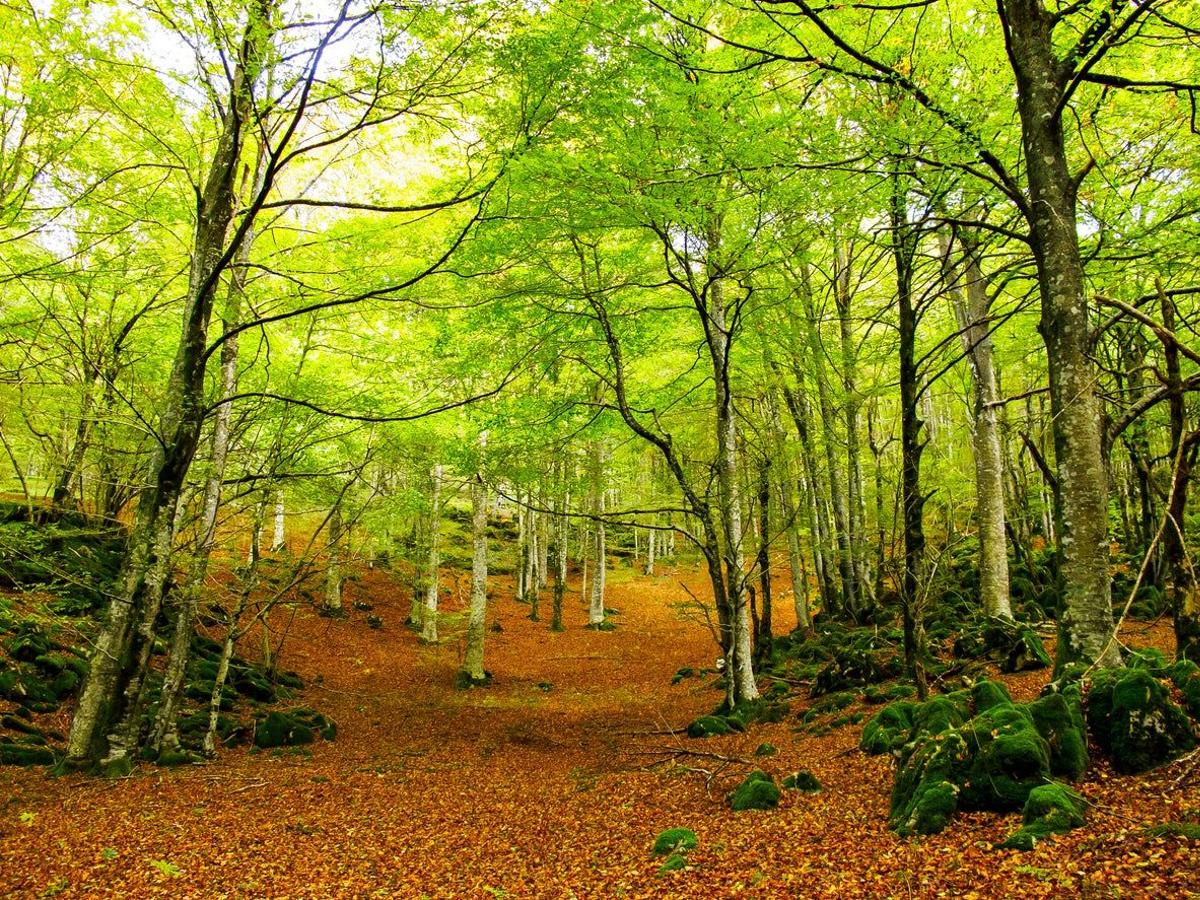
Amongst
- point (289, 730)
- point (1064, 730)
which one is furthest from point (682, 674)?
point (1064, 730)

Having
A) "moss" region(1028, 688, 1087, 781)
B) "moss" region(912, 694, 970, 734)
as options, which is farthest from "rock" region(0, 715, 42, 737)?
"moss" region(1028, 688, 1087, 781)

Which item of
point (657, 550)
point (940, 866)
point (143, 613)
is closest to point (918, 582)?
point (940, 866)

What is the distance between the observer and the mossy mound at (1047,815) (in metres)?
3.69

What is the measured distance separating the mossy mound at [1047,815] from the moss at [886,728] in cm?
252

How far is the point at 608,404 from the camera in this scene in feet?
30.7

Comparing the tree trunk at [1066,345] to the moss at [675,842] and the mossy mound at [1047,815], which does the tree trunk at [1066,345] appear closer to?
the mossy mound at [1047,815]

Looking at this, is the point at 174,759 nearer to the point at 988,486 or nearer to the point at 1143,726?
the point at 1143,726

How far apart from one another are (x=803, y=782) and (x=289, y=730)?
8.69 metres

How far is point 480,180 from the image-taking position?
7.43m

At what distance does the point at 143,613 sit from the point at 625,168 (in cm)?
761

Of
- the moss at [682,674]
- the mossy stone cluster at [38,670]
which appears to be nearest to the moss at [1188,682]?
the moss at [682,674]

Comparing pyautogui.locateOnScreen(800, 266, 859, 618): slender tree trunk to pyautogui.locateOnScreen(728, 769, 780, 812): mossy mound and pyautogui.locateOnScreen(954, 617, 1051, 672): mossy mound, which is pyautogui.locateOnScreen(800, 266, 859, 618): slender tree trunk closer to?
pyautogui.locateOnScreen(954, 617, 1051, 672): mossy mound

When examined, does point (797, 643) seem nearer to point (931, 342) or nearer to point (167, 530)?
point (931, 342)

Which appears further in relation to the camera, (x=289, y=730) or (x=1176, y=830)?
(x=289, y=730)
